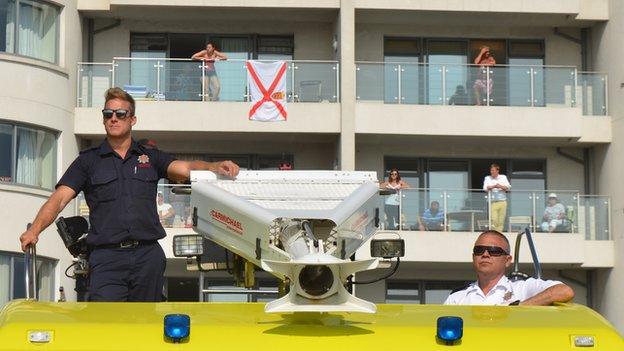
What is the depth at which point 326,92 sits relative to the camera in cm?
3341

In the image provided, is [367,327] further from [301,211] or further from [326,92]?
[326,92]

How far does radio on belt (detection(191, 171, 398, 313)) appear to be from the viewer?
19.7 ft

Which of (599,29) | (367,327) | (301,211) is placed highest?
(599,29)

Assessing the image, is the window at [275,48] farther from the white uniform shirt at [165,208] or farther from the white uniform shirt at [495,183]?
the white uniform shirt at [165,208]

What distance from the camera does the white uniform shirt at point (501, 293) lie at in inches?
326

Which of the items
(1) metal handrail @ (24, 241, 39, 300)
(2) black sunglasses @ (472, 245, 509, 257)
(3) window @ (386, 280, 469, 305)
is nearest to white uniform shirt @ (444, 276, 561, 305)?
(2) black sunglasses @ (472, 245, 509, 257)

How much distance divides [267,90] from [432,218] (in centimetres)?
489

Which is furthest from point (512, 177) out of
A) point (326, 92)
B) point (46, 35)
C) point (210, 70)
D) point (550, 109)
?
point (46, 35)

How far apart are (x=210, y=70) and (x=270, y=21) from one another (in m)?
3.65

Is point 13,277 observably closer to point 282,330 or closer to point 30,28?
point 30,28

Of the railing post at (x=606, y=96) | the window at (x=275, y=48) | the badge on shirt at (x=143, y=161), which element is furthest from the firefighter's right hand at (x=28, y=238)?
the railing post at (x=606, y=96)

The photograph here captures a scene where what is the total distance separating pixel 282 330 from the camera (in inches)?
227

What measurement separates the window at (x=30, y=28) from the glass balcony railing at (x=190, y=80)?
106cm

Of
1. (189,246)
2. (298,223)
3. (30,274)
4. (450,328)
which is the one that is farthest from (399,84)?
(450,328)
